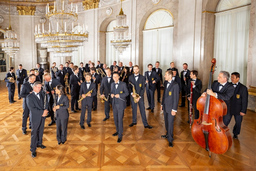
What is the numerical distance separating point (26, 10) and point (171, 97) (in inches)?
658

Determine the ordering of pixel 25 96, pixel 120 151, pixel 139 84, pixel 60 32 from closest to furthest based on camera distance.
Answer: pixel 120 151 → pixel 25 96 → pixel 60 32 → pixel 139 84

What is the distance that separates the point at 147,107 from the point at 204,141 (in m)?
4.20

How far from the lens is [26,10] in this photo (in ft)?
54.7

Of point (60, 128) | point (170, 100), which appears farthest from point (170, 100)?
point (60, 128)

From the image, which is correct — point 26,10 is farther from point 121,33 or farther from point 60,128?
point 60,128

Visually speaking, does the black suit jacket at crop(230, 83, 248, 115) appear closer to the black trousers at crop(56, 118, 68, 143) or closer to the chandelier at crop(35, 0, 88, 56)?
the black trousers at crop(56, 118, 68, 143)

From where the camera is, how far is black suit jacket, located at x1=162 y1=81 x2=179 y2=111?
430cm

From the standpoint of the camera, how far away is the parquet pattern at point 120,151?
3.62m

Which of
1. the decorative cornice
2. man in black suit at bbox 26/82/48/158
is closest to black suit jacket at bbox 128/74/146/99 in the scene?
man in black suit at bbox 26/82/48/158

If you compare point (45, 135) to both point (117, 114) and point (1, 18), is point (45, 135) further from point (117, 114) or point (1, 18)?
point (1, 18)

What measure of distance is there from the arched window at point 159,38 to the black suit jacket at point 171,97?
7.03 metres

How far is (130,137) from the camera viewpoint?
4.92 metres

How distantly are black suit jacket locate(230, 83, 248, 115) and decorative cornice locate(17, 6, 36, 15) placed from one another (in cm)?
1718

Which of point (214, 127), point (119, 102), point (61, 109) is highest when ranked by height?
point (119, 102)
